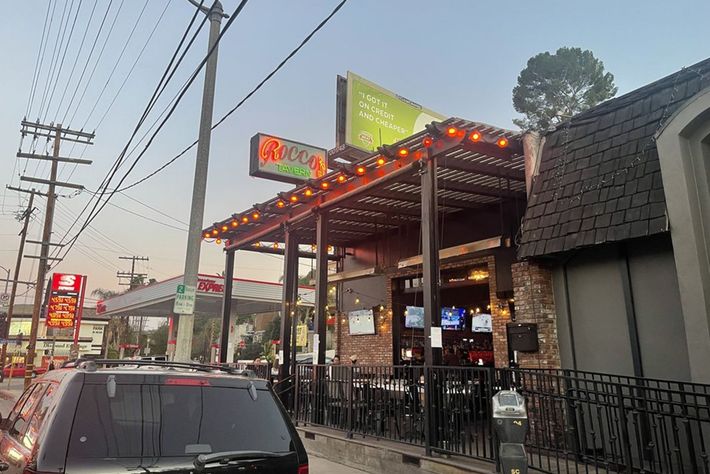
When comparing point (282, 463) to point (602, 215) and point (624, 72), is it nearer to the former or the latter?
point (602, 215)

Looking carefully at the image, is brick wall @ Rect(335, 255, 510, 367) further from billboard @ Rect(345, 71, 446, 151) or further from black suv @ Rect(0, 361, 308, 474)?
black suv @ Rect(0, 361, 308, 474)

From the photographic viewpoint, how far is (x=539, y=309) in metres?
7.52

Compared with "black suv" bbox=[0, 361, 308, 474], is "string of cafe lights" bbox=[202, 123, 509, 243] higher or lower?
higher

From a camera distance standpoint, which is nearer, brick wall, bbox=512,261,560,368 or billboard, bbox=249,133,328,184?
brick wall, bbox=512,261,560,368

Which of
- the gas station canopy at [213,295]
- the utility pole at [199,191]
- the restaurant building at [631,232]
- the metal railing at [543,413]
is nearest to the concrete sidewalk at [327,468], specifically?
the metal railing at [543,413]

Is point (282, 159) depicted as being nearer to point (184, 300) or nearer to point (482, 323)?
point (184, 300)

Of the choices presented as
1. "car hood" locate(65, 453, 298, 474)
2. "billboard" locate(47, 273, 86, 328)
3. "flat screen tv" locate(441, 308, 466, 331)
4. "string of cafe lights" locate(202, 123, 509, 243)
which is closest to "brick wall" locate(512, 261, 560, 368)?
"string of cafe lights" locate(202, 123, 509, 243)

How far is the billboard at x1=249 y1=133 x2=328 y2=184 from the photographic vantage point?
1290cm

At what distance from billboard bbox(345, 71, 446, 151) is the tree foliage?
16726mm

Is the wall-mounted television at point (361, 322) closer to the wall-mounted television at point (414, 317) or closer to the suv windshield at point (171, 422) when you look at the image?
the wall-mounted television at point (414, 317)

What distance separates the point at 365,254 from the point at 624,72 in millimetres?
28902

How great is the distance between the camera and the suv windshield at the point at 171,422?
9.12 feet

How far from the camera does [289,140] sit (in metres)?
13.6

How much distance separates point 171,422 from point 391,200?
9123 millimetres
